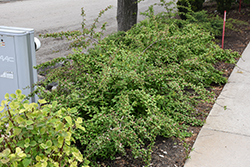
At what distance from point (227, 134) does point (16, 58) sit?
303 cm

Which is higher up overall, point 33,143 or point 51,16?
point 51,16

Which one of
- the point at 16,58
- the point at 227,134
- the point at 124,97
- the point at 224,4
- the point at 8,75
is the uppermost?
the point at 224,4

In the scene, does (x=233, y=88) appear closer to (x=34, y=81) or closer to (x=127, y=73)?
(x=127, y=73)

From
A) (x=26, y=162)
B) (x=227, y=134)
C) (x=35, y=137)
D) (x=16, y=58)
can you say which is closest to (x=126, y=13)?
(x=16, y=58)

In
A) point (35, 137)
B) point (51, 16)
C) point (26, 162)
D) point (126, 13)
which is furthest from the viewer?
point (51, 16)

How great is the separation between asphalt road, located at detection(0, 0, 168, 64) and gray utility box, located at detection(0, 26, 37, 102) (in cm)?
366

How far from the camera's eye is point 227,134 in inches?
Answer: 147

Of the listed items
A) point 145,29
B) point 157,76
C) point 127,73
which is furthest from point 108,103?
point 145,29

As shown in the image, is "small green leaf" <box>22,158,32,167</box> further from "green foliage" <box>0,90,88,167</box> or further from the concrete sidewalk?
the concrete sidewalk

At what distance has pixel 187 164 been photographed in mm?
3148

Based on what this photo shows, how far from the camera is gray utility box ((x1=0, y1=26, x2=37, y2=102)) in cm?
355

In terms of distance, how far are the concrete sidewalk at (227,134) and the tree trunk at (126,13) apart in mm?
3206

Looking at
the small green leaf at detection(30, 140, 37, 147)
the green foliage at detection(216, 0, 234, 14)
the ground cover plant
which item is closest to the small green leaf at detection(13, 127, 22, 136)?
the small green leaf at detection(30, 140, 37, 147)

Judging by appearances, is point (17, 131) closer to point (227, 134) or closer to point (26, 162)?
point (26, 162)
